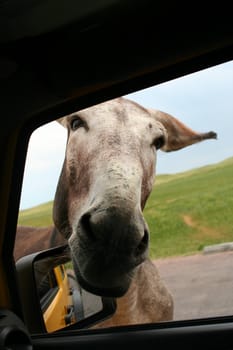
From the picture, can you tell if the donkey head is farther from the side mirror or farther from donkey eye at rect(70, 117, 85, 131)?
the side mirror

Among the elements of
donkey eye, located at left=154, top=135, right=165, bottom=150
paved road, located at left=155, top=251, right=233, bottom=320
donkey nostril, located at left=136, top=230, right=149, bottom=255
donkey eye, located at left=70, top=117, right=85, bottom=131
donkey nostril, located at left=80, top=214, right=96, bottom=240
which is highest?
donkey eye, located at left=70, top=117, right=85, bottom=131

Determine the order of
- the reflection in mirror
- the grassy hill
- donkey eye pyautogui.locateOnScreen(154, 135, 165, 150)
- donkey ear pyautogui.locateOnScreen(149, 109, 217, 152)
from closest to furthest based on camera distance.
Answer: the grassy hill
the reflection in mirror
donkey eye pyautogui.locateOnScreen(154, 135, 165, 150)
donkey ear pyautogui.locateOnScreen(149, 109, 217, 152)

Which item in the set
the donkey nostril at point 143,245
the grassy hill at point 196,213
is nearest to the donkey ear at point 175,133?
the grassy hill at point 196,213

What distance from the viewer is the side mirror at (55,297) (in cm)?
224

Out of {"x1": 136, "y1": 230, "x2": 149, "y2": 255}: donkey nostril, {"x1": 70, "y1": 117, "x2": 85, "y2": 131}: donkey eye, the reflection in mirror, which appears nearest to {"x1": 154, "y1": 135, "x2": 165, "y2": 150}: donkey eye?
{"x1": 70, "y1": 117, "x2": 85, "y2": 131}: donkey eye

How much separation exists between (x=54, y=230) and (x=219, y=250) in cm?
129

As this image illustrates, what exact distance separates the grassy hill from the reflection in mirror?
0.35 meters

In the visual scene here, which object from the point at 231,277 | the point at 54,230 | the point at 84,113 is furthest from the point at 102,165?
the point at 54,230

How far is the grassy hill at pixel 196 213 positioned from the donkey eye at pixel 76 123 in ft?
2.05

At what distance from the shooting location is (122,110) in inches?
107

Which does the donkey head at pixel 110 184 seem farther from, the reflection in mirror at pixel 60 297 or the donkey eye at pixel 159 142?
the reflection in mirror at pixel 60 297

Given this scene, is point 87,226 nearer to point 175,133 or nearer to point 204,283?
point 204,283

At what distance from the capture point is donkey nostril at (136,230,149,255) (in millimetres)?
2001

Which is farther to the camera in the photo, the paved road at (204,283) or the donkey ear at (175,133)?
the donkey ear at (175,133)
